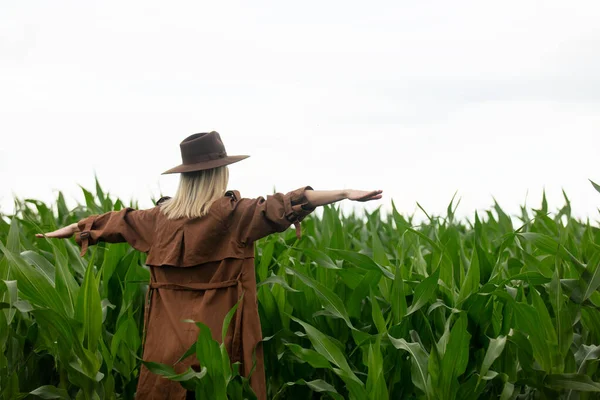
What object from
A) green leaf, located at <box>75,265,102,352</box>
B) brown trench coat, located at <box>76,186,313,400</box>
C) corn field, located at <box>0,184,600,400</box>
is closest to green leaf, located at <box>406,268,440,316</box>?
corn field, located at <box>0,184,600,400</box>

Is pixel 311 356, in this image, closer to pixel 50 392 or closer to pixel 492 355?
pixel 492 355

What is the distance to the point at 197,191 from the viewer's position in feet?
10.4

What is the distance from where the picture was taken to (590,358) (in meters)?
2.92

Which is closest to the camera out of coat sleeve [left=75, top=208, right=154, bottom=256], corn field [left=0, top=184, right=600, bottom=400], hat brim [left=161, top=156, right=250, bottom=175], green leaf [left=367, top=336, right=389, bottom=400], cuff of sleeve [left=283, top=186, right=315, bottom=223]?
green leaf [left=367, top=336, right=389, bottom=400]

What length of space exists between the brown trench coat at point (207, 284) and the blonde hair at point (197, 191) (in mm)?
47

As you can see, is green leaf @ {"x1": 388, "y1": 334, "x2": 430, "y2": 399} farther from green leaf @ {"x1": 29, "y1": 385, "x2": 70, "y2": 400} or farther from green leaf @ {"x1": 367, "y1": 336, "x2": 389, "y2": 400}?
green leaf @ {"x1": 29, "y1": 385, "x2": 70, "y2": 400}

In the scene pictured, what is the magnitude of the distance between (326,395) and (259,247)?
112 centimetres

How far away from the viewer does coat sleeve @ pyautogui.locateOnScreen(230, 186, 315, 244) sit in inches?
112

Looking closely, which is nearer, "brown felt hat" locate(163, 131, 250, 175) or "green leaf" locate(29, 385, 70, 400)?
"green leaf" locate(29, 385, 70, 400)

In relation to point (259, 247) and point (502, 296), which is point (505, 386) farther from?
point (259, 247)

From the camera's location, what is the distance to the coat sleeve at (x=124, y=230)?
3.24 metres

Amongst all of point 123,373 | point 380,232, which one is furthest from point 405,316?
point 380,232

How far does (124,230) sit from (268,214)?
74cm

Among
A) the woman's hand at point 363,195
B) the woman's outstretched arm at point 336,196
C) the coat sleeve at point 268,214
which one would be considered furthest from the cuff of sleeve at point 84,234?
the woman's hand at point 363,195
